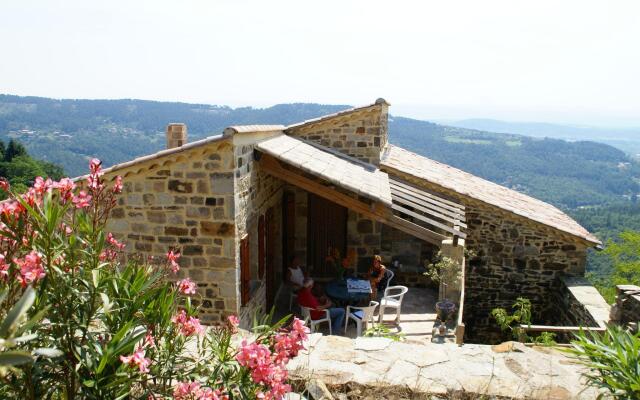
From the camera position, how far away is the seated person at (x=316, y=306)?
27.3ft

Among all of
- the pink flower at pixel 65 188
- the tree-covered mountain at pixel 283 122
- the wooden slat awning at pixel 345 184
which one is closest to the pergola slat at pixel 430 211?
the wooden slat awning at pixel 345 184

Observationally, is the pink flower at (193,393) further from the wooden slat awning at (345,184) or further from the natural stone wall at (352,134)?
the natural stone wall at (352,134)

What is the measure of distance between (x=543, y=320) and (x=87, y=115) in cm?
13960

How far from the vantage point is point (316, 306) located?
8.34 metres

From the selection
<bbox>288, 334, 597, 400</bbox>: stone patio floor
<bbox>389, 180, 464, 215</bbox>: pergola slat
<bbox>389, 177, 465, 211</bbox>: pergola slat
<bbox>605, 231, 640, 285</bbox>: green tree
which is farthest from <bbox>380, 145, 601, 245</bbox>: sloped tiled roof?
<bbox>288, 334, 597, 400</bbox>: stone patio floor

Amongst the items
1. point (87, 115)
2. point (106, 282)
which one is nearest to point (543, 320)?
point (106, 282)

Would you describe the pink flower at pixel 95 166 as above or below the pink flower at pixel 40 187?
above

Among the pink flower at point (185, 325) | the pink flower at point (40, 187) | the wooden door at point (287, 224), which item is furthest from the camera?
the wooden door at point (287, 224)

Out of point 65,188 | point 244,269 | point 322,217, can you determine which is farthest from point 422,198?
point 65,188

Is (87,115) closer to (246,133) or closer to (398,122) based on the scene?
(398,122)

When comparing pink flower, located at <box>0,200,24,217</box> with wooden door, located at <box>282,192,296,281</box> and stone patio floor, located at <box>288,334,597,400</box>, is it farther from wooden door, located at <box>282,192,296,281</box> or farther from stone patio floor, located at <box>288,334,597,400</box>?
wooden door, located at <box>282,192,296,281</box>

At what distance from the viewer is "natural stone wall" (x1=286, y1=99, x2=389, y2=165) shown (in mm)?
12094

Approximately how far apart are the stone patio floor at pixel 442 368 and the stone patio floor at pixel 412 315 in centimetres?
307

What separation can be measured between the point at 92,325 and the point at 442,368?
Answer: 2.76 meters
